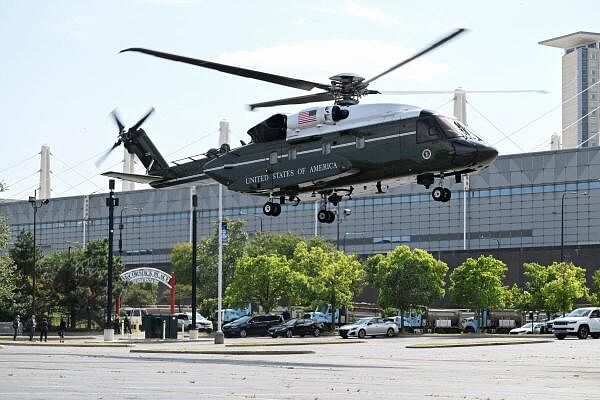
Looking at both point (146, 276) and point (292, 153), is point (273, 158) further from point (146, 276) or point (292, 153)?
point (146, 276)

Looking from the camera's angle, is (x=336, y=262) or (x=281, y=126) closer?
(x=281, y=126)

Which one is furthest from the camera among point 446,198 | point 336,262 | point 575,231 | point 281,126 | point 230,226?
point 575,231

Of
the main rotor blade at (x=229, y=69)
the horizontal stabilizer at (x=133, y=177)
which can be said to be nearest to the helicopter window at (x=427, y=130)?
the main rotor blade at (x=229, y=69)

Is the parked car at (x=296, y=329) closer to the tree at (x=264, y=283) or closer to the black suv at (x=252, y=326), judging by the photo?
the black suv at (x=252, y=326)

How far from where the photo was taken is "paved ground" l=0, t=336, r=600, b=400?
19562mm

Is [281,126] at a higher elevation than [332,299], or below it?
higher

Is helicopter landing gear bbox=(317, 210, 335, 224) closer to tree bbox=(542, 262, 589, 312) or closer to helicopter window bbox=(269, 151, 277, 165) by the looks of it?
helicopter window bbox=(269, 151, 277, 165)

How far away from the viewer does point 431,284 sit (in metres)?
77.3

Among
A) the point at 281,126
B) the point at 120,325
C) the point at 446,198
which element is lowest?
the point at 120,325

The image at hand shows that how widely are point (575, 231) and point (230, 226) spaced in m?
38.4

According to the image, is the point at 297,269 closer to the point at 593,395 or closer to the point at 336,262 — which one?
the point at 336,262

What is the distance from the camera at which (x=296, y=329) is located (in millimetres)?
71000

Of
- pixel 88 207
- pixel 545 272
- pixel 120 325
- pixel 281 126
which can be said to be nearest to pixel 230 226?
pixel 120 325

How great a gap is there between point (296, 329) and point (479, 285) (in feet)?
44.6
